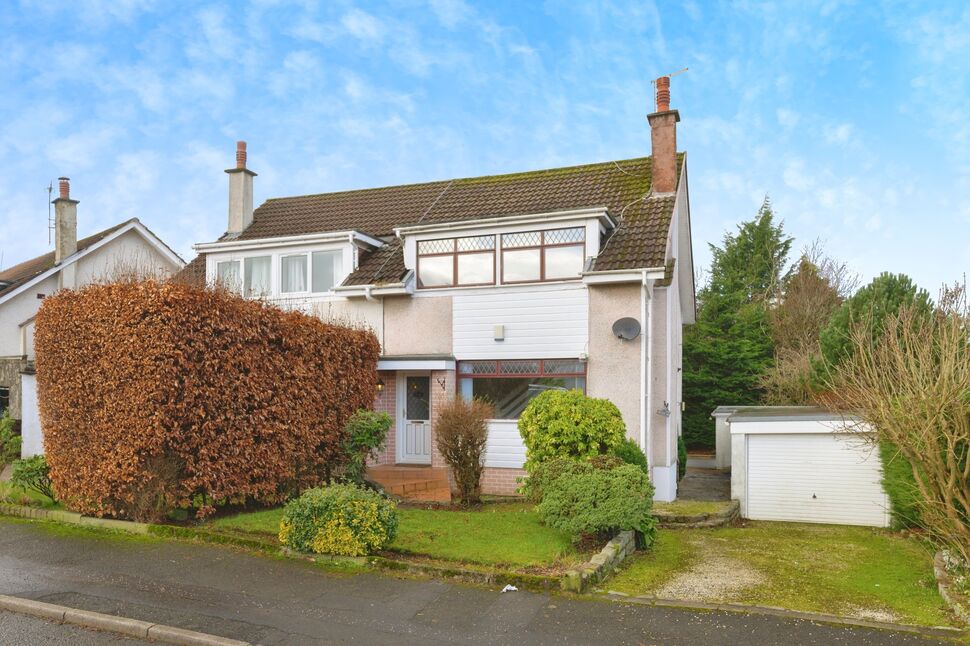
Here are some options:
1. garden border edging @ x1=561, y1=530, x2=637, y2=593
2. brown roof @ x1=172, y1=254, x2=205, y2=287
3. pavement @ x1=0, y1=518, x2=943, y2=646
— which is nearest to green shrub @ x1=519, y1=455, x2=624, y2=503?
garden border edging @ x1=561, y1=530, x2=637, y2=593

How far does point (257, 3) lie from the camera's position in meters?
12.6

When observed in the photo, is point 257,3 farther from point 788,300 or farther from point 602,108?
point 788,300

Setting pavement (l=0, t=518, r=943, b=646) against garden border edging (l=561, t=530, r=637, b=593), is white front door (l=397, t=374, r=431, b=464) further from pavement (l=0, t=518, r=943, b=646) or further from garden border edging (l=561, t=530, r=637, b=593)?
pavement (l=0, t=518, r=943, b=646)

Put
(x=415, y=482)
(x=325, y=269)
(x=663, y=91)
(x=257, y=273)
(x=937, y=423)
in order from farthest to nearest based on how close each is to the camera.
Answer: (x=257, y=273)
(x=325, y=269)
(x=663, y=91)
(x=415, y=482)
(x=937, y=423)

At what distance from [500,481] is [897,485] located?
24.5ft

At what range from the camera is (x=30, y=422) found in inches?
635

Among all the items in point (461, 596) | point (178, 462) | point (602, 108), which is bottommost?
point (461, 596)

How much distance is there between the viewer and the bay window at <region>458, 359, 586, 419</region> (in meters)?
15.0

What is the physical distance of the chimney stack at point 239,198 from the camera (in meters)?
20.8

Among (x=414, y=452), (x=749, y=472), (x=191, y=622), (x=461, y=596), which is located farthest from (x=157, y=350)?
(x=749, y=472)

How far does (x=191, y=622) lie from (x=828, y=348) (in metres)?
20.6

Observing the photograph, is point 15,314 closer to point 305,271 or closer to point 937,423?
point 305,271

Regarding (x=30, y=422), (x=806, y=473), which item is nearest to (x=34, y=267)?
(x=30, y=422)

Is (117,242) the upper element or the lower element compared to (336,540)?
upper
